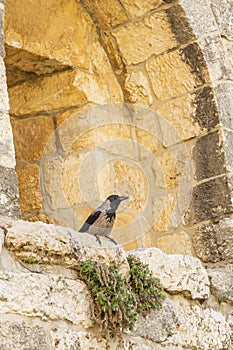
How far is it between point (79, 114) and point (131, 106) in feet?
1.22

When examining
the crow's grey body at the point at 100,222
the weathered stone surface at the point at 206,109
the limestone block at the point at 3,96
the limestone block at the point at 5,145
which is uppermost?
the weathered stone surface at the point at 206,109

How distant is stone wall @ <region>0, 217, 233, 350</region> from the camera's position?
3.37m

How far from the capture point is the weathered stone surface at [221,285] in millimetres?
4445

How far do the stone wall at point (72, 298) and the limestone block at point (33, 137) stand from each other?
124 centimetres

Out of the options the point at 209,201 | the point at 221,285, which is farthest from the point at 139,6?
the point at 221,285

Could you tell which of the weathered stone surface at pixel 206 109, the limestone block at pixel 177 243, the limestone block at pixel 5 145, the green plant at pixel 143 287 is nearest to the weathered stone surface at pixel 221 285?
the limestone block at pixel 177 243

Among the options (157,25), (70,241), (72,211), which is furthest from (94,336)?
(157,25)

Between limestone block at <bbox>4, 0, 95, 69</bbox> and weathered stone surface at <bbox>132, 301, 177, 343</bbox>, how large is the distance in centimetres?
173

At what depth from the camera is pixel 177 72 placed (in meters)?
5.09

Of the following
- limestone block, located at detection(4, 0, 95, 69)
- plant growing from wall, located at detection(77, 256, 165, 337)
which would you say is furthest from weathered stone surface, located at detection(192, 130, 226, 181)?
plant growing from wall, located at detection(77, 256, 165, 337)

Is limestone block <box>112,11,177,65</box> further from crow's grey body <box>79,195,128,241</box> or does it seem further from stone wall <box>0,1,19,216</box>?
stone wall <box>0,1,19,216</box>

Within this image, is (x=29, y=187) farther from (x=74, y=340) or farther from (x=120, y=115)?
(x=74, y=340)

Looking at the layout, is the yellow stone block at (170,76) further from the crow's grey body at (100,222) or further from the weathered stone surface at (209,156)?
the crow's grey body at (100,222)

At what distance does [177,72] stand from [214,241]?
1.04m
